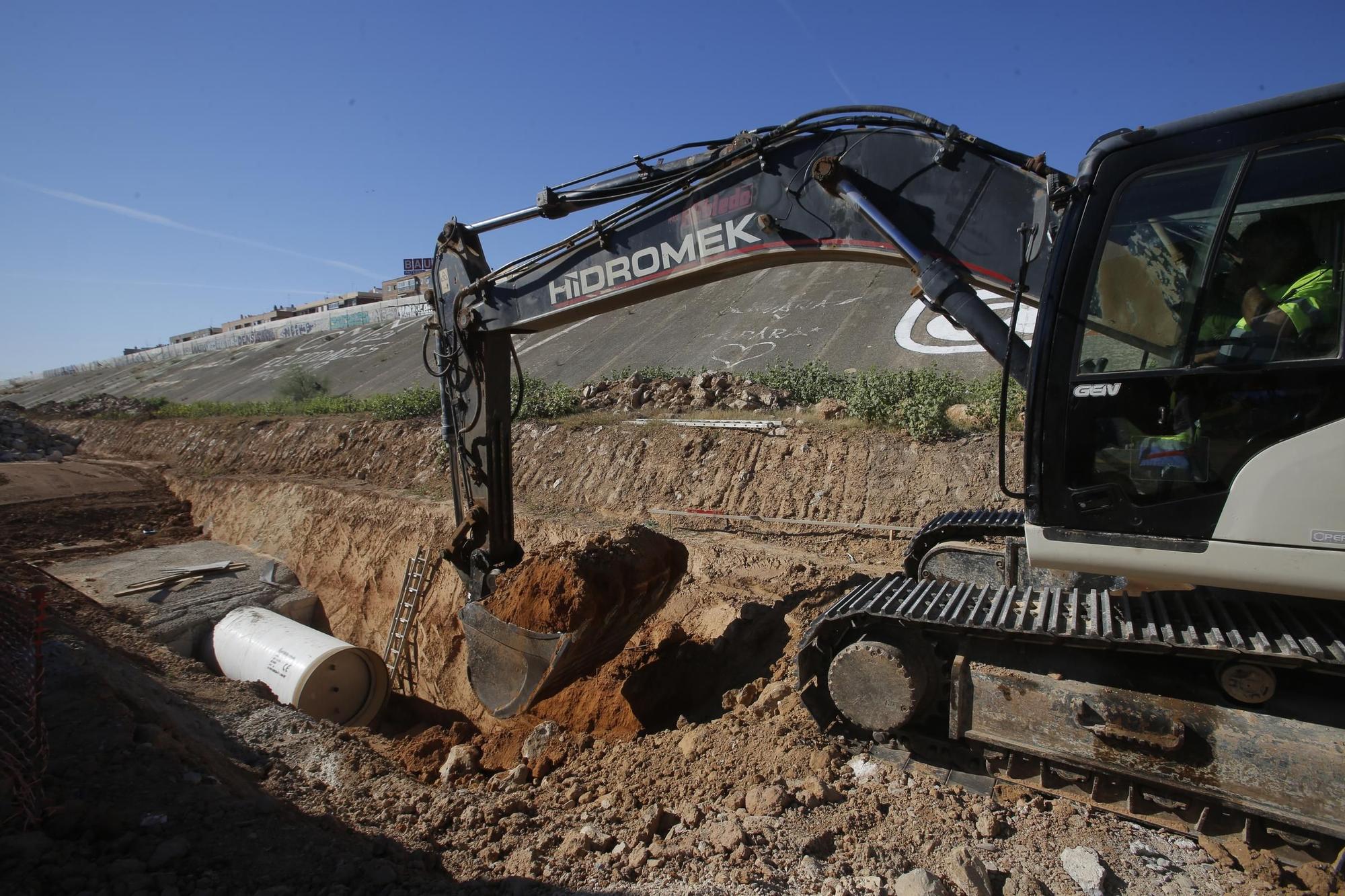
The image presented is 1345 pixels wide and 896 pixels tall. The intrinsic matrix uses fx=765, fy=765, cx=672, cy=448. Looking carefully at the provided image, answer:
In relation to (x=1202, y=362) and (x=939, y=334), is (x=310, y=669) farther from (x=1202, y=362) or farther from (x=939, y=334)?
(x=939, y=334)

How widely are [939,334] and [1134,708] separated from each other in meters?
14.7

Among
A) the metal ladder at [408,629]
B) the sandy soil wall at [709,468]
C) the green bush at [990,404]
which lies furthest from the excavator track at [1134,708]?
the metal ladder at [408,629]

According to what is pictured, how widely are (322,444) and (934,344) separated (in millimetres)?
13692

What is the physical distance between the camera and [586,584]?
5.29m

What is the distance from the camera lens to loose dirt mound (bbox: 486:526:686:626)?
5258mm

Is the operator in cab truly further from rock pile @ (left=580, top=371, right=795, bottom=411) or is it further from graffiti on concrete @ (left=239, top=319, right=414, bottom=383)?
graffiti on concrete @ (left=239, top=319, right=414, bottom=383)

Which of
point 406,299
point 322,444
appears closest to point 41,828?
point 322,444

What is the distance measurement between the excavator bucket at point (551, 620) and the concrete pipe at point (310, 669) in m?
3.02

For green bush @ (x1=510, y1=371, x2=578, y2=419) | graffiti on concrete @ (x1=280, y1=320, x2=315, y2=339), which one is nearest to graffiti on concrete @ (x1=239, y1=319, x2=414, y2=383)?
graffiti on concrete @ (x1=280, y1=320, x2=315, y2=339)

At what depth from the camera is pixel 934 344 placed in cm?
1661

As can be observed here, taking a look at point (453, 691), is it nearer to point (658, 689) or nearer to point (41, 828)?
point (658, 689)

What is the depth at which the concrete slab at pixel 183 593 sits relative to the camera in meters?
9.23

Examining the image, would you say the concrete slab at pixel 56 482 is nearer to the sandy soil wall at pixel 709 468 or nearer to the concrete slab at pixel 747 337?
the sandy soil wall at pixel 709 468

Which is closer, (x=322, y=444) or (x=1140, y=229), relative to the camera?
(x=1140, y=229)
